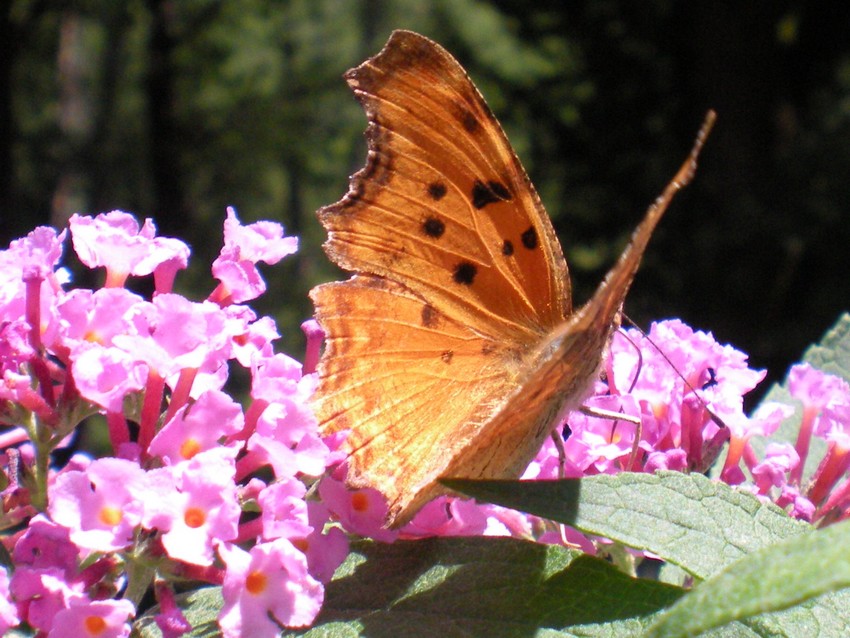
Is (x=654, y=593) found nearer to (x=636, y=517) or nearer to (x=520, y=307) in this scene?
(x=636, y=517)

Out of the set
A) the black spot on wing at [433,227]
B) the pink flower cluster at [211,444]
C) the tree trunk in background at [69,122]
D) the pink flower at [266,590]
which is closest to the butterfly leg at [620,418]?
the pink flower cluster at [211,444]

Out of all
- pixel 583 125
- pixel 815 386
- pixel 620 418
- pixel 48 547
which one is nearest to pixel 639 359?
pixel 620 418

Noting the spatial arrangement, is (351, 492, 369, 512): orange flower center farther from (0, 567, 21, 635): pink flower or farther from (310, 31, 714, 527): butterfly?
(0, 567, 21, 635): pink flower

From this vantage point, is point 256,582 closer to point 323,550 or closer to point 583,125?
point 323,550

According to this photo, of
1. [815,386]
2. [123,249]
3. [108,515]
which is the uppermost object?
[815,386]

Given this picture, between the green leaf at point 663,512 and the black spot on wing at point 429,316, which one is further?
the black spot on wing at point 429,316

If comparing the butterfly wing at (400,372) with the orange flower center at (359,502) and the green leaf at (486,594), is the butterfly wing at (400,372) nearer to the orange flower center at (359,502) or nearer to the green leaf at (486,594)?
the orange flower center at (359,502)

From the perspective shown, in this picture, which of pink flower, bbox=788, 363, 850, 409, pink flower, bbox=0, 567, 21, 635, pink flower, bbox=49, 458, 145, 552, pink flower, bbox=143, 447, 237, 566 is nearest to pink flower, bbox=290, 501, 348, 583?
pink flower, bbox=143, 447, 237, 566
